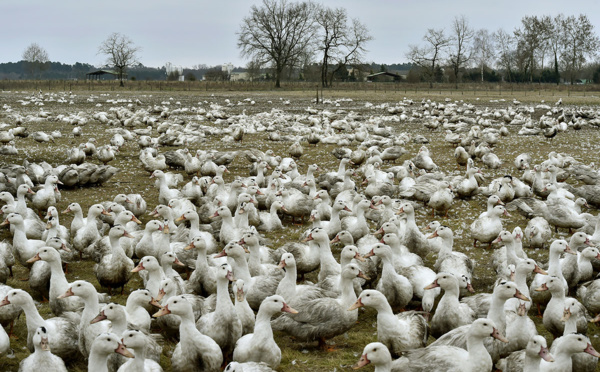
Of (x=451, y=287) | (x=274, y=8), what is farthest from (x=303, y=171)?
(x=274, y=8)

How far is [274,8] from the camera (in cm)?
7812

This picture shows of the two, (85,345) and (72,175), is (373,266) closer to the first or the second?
(85,345)

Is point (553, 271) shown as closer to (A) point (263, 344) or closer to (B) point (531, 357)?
(B) point (531, 357)

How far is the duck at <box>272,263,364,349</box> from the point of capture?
6.73 meters

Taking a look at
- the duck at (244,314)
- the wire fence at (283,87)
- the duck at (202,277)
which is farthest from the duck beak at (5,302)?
the wire fence at (283,87)

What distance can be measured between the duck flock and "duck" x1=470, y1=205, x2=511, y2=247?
0.03m

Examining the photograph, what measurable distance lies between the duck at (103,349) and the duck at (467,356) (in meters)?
2.79

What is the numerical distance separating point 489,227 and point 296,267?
4.05 m

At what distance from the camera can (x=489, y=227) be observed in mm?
10469

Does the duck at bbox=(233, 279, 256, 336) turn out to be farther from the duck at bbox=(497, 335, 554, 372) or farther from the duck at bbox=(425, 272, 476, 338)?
the duck at bbox=(497, 335, 554, 372)

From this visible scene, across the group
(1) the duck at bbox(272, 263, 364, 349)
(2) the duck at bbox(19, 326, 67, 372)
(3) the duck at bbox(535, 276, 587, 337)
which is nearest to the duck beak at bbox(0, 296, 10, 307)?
(2) the duck at bbox(19, 326, 67, 372)

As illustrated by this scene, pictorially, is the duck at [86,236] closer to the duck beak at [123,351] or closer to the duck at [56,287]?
the duck at [56,287]

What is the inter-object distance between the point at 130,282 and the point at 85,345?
3027mm

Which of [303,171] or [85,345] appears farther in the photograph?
[303,171]
